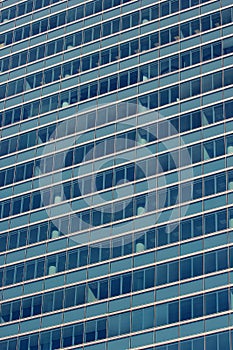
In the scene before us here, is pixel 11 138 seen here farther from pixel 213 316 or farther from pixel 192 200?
pixel 213 316

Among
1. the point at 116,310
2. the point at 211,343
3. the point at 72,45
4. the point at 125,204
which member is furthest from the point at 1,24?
the point at 211,343

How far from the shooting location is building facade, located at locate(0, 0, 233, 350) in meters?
120

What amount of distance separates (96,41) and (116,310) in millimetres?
36274

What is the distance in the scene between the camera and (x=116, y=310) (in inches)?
4788

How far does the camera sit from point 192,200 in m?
124

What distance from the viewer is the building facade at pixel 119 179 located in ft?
393

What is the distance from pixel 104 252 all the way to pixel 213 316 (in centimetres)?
1606

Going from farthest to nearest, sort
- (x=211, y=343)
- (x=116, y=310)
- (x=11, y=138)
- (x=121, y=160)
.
Result: 1. (x=11, y=138)
2. (x=121, y=160)
3. (x=116, y=310)
4. (x=211, y=343)

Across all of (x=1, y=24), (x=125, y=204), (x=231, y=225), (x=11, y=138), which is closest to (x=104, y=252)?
(x=125, y=204)

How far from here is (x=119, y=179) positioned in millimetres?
130875

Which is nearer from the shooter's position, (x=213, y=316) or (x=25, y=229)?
(x=213, y=316)

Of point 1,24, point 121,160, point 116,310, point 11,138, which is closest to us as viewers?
point 116,310

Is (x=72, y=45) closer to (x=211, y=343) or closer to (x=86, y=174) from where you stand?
(x=86, y=174)

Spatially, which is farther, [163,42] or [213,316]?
[163,42]
